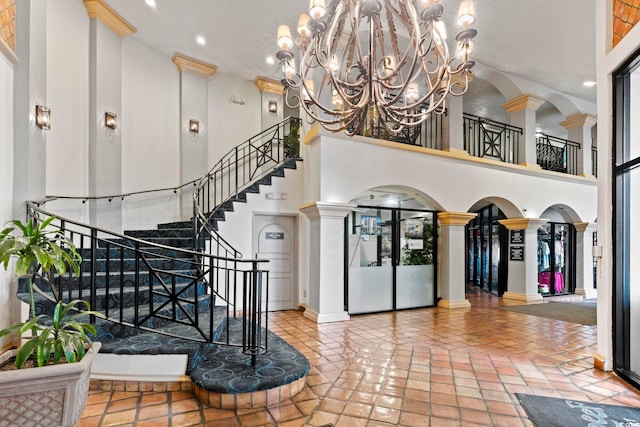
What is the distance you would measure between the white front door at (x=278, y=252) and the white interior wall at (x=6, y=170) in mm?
3357

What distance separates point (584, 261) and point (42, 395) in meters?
10.8

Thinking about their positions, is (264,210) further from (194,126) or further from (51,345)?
(51,345)

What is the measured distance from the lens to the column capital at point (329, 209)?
17.5 feet

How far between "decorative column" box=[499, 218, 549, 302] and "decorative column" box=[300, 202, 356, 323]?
15.1 feet

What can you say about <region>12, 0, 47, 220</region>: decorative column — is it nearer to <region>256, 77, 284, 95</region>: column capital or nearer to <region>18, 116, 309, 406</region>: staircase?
<region>18, 116, 309, 406</region>: staircase

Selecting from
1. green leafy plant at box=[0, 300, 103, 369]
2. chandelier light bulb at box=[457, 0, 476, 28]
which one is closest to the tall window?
chandelier light bulb at box=[457, 0, 476, 28]

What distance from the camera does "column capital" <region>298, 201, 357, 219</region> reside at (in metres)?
5.34

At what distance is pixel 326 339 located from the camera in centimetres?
436

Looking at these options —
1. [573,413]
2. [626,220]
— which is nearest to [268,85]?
[626,220]

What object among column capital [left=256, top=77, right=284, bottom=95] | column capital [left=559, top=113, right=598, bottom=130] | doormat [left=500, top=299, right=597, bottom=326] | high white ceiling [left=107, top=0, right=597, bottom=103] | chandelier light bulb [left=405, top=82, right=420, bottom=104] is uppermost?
high white ceiling [left=107, top=0, right=597, bottom=103]

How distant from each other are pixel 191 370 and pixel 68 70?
4.80m

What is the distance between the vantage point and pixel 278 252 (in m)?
6.18

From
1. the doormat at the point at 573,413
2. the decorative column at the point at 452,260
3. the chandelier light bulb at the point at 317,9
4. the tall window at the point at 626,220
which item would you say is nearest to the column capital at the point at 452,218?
the decorative column at the point at 452,260

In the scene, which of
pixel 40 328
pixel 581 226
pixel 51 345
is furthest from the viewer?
pixel 581 226
